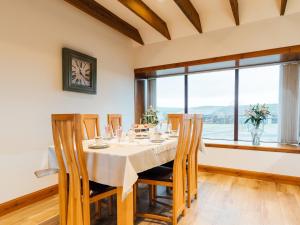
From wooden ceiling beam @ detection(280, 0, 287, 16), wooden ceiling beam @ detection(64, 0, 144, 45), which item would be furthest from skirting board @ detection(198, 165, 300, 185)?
wooden ceiling beam @ detection(64, 0, 144, 45)

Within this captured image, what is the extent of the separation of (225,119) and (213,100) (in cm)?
47

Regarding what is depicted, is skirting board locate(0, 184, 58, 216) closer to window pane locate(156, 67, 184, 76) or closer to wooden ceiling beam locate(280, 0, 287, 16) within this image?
window pane locate(156, 67, 184, 76)

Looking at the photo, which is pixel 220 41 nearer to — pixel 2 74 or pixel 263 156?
pixel 263 156

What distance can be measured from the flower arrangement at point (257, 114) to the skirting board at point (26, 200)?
3.34m

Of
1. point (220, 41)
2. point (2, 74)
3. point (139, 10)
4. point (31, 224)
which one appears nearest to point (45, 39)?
point (2, 74)

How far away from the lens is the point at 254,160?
339cm

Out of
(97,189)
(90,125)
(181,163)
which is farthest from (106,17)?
(97,189)

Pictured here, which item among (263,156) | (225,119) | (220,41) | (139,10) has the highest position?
(139,10)

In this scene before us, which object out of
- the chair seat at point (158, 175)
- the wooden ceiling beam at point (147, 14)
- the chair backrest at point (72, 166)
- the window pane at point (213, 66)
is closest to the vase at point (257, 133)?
the window pane at point (213, 66)

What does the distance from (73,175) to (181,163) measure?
1.07m

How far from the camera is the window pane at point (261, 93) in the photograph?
3703mm

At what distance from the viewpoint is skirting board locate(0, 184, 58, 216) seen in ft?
7.33

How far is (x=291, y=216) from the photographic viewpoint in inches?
84.6

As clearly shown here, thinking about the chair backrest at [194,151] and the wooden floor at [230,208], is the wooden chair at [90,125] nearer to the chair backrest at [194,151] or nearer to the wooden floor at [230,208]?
the wooden floor at [230,208]
